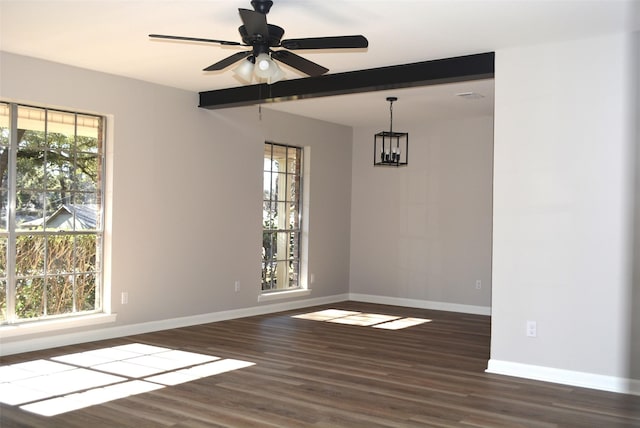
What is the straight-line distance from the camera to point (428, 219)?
360 inches

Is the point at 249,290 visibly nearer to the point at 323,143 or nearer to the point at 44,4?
the point at 323,143

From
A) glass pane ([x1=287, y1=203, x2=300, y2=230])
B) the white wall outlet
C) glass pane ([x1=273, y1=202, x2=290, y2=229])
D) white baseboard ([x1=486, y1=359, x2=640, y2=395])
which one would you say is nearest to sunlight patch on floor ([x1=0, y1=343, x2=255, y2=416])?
white baseboard ([x1=486, y1=359, x2=640, y2=395])

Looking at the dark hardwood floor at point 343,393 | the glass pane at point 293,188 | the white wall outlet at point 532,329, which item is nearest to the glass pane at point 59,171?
the dark hardwood floor at point 343,393

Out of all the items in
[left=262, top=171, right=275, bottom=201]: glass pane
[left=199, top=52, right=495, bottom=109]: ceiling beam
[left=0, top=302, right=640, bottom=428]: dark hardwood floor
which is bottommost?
[left=0, top=302, right=640, bottom=428]: dark hardwood floor

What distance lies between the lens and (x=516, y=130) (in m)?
5.26

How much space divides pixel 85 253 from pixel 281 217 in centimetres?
299

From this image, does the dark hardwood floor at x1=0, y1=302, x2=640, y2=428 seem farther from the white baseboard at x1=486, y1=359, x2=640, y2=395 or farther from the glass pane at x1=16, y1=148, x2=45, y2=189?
the glass pane at x1=16, y1=148, x2=45, y2=189

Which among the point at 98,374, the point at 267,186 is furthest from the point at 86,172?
the point at 267,186

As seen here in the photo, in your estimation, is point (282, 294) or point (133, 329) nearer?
point (133, 329)

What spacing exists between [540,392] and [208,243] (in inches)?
164

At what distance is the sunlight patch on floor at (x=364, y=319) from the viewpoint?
7.64 metres

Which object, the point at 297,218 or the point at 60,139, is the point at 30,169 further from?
the point at 297,218

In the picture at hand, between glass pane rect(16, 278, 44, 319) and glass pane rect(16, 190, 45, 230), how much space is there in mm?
500

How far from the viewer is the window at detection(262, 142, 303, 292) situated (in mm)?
8602
